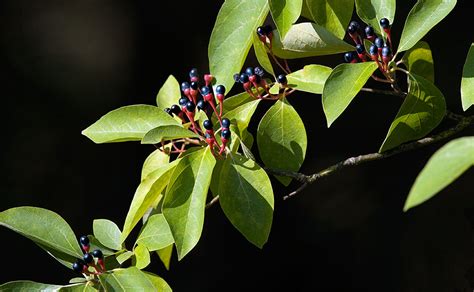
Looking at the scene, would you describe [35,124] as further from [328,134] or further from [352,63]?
[352,63]

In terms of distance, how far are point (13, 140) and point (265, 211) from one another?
1.64 m

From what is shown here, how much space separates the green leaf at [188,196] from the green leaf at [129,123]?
0.38ft

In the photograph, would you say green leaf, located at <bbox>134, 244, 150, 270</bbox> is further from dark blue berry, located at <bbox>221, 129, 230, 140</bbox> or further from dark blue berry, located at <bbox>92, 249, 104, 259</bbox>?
dark blue berry, located at <bbox>221, 129, 230, 140</bbox>

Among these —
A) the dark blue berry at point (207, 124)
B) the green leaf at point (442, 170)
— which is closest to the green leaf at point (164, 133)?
the dark blue berry at point (207, 124)

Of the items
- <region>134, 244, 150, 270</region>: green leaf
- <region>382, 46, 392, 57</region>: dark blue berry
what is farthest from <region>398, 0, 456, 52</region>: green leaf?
<region>134, 244, 150, 270</region>: green leaf

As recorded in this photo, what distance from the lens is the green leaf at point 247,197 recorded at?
1.26m

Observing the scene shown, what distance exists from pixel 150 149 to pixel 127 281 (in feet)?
5.01

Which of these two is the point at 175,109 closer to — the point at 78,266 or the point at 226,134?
the point at 226,134

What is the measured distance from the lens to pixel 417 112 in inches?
49.7

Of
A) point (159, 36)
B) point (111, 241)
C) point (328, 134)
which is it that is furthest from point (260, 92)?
point (159, 36)

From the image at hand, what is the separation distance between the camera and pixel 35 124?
8.90ft

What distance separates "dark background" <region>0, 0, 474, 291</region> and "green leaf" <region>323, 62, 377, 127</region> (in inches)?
53.5

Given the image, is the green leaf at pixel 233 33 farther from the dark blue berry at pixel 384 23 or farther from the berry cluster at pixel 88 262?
the berry cluster at pixel 88 262

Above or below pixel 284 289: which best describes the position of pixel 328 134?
above
